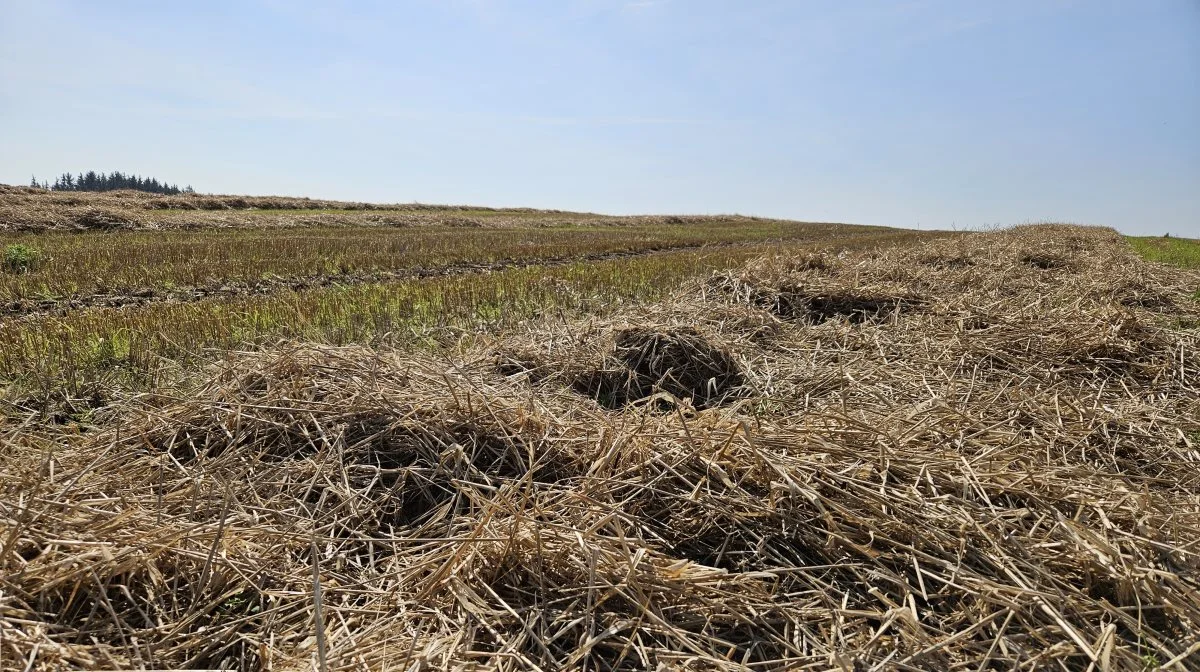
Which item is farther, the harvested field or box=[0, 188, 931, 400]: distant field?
box=[0, 188, 931, 400]: distant field

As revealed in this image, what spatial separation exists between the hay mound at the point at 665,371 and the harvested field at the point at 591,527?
0.07 m

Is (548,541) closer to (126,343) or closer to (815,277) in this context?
(126,343)

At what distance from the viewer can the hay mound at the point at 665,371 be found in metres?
4.17

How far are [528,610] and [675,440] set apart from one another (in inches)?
41.4

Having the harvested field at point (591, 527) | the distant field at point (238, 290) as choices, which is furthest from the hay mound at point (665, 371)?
the distant field at point (238, 290)

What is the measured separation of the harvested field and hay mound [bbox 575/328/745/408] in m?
0.07

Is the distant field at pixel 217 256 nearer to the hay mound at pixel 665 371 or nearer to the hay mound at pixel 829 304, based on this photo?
the hay mound at pixel 829 304

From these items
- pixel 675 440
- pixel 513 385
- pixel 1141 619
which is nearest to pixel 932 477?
pixel 1141 619

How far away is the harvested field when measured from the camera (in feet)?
6.20

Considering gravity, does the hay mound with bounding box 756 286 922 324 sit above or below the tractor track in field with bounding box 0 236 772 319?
above

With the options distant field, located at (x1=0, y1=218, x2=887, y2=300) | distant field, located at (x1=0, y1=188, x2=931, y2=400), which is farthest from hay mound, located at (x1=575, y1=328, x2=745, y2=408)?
distant field, located at (x1=0, y1=218, x2=887, y2=300)

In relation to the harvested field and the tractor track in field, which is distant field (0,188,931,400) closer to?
the tractor track in field

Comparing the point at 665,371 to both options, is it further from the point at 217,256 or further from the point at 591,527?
the point at 217,256

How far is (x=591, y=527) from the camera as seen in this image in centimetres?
219
